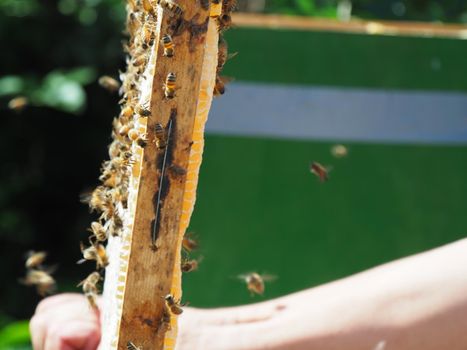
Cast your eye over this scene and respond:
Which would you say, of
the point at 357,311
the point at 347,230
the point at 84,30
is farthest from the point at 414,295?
the point at 84,30

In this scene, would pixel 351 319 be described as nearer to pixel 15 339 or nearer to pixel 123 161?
pixel 123 161

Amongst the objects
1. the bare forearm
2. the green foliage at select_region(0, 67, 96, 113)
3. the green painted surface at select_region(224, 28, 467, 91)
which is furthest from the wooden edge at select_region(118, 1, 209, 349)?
the green foliage at select_region(0, 67, 96, 113)

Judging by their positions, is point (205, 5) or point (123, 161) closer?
point (205, 5)

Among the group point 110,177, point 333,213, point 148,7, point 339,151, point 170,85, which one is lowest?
point 333,213

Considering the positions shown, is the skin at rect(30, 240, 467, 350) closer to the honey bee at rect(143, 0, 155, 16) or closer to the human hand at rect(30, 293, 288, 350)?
the human hand at rect(30, 293, 288, 350)

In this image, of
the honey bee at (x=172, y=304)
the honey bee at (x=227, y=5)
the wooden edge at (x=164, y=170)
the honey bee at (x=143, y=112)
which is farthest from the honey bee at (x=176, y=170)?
the honey bee at (x=227, y=5)

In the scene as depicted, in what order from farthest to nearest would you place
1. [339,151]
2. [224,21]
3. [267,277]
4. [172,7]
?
[339,151] < [267,277] < [224,21] < [172,7]

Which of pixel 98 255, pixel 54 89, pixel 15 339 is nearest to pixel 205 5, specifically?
pixel 98 255

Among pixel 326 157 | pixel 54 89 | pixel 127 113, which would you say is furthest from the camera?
pixel 54 89

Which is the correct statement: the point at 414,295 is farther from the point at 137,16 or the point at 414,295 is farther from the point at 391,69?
the point at 391,69
